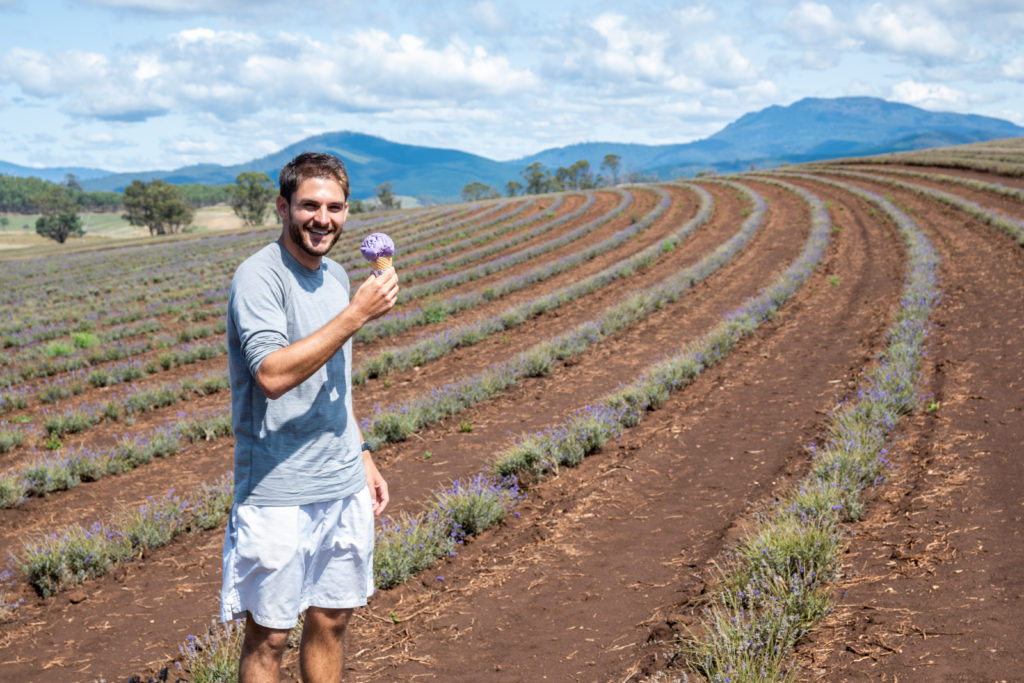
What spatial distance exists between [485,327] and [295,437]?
1182 centimetres

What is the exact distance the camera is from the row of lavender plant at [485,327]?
12547mm

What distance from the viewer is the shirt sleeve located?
249 cm

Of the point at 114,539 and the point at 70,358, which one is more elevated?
the point at 70,358

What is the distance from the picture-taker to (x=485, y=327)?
14523 mm

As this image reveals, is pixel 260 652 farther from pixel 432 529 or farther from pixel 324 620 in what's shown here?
pixel 432 529

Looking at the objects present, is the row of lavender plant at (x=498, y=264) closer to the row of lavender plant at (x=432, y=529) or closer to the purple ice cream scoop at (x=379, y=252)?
the row of lavender plant at (x=432, y=529)

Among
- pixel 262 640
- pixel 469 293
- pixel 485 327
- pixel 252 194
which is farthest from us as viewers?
pixel 252 194

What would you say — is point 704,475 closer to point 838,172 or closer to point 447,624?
point 447,624

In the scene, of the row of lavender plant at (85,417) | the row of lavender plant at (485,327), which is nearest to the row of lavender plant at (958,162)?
the row of lavender plant at (485,327)

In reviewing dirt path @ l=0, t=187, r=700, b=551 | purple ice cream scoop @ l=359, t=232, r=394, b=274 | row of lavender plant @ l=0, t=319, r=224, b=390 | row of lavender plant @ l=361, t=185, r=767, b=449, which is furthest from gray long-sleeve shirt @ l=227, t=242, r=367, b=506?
row of lavender plant @ l=0, t=319, r=224, b=390

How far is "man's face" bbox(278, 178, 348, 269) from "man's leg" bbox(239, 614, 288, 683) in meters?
1.46

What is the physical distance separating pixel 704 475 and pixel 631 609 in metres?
2.68

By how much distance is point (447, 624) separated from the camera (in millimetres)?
4711

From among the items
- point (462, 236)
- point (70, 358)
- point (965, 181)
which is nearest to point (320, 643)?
point (70, 358)
